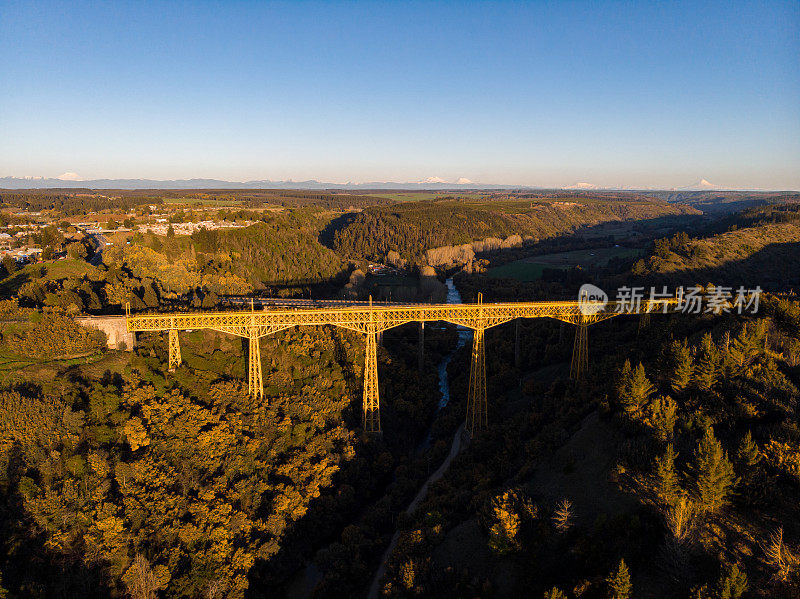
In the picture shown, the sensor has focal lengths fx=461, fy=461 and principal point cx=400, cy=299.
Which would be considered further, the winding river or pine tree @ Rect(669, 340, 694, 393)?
pine tree @ Rect(669, 340, 694, 393)

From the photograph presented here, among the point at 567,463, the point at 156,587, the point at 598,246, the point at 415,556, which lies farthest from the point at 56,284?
the point at 598,246

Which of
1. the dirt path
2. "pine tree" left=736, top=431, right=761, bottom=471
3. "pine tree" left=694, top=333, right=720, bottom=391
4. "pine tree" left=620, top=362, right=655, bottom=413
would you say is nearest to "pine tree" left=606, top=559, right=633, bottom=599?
"pine tree" left=736, top=431, right=761, bottom=471

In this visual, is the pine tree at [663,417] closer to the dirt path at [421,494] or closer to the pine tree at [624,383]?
the pine tree at [624,383]

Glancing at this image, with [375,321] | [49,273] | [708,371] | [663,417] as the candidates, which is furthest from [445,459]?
[49,273]

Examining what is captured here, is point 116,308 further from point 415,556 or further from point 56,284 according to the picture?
point 415,556

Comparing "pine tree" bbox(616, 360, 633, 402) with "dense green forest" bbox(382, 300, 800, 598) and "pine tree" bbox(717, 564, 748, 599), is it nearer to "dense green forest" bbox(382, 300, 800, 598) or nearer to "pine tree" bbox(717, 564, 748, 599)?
"dense green forest" bbox(382, 300, 800, 598)

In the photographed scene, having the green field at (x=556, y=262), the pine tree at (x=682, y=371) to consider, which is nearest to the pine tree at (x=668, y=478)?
the pine tree at (x=682, y=371)
